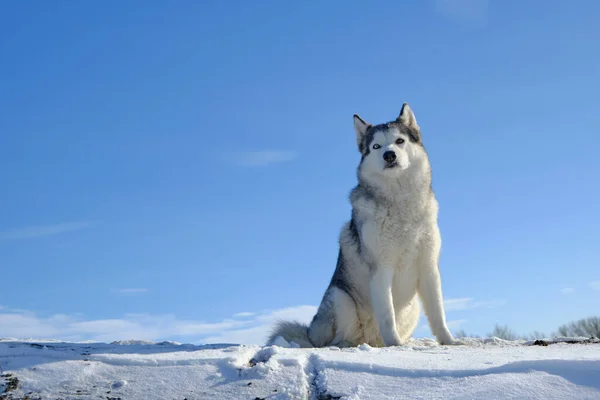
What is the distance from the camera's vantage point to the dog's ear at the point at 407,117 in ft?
28.3

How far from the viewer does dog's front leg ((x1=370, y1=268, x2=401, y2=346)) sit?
25.8 feet

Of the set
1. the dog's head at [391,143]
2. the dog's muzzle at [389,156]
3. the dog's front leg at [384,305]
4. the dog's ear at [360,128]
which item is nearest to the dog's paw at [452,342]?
the dog's front leg at [384,305]

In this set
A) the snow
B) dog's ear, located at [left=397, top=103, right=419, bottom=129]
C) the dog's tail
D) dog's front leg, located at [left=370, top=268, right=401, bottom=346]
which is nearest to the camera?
the snow

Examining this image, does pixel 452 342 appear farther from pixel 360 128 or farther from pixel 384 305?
pixel 360 128

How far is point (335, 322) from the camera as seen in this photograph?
8500 millimetres

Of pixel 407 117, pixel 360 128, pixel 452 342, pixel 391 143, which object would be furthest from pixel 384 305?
pixel 407 117

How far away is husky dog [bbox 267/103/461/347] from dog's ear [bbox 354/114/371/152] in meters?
0.01

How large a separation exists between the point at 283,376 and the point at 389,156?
3.65 m

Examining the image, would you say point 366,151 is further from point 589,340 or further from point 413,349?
point 589,340

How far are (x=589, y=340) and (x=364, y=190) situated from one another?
3.57 meters

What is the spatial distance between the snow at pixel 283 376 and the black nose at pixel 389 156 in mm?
2906

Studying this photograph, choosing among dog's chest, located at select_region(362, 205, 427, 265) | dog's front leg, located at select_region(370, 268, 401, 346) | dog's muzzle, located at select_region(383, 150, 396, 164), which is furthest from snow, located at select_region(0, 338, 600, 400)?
dog's muzzle, located at select_region(383, 150, 396, 164)

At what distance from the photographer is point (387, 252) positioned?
802cm

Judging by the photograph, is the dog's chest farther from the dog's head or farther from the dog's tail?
the dog's tail
